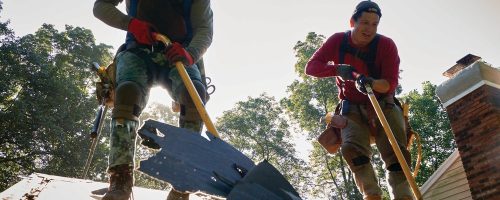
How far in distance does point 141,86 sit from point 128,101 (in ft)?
0.62

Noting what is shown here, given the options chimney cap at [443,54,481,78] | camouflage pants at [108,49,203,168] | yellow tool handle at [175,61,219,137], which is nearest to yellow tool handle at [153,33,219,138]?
yellow tool handle at [175,61,219,137]

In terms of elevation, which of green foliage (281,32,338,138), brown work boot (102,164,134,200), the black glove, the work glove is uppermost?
green foliage (281,32,338,138)

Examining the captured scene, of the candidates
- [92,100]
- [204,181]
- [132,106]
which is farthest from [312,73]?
[92,100]

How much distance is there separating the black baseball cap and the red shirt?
253 mm

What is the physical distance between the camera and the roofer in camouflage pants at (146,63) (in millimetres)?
2109

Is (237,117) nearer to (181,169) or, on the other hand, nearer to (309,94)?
(309,94)

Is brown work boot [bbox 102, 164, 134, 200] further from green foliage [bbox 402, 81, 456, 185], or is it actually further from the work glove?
green foliage [bbox 402, 81, 456, 185]

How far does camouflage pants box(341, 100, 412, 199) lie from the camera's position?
2.88 meters

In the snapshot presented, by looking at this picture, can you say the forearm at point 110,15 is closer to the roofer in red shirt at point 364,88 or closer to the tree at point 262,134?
the roofer in red shirt at point 364,88

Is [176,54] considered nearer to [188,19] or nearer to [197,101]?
[197,101]

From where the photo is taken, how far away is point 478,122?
5.74 meters

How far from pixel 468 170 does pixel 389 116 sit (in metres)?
3.49

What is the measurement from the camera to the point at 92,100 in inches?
1014

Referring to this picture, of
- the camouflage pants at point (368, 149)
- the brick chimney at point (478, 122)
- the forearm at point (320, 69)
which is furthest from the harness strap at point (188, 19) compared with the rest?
the brick chimney at point (478, 122)
